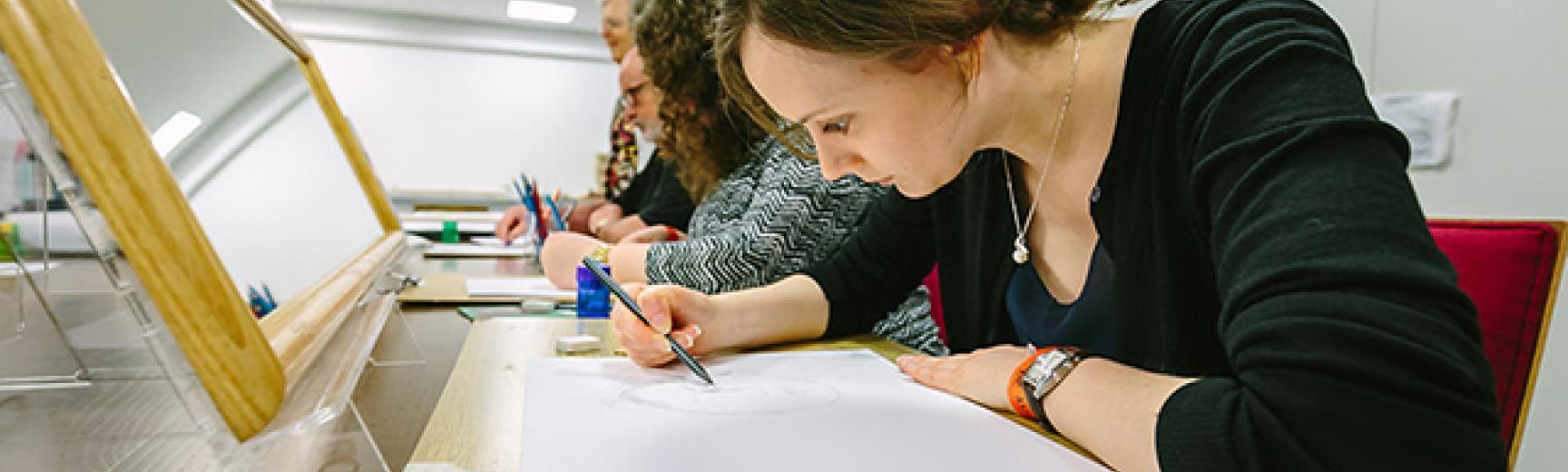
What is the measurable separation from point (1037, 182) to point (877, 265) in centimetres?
25

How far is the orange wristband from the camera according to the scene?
612mm

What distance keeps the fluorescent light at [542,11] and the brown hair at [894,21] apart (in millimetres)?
5431

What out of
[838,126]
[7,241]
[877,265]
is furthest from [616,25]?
[7,241]

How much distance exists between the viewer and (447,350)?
0.92m

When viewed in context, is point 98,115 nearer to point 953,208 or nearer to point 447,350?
point 447,350

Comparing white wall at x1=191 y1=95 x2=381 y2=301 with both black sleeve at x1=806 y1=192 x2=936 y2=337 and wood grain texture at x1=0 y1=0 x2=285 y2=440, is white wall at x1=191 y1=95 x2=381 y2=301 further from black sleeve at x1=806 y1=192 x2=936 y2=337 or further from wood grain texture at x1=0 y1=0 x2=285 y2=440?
black sleeve at x1=806 y1=192 x2=936 y2=337

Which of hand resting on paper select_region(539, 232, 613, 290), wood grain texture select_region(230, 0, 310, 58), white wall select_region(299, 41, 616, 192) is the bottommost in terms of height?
white wall select_region(299, 41, 616, 192)

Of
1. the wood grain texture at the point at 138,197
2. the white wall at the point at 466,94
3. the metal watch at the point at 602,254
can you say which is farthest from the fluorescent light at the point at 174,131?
the white wall at the point at 466,94

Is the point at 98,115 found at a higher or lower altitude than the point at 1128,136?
higher

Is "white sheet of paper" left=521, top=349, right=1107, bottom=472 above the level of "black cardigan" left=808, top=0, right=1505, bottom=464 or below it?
below

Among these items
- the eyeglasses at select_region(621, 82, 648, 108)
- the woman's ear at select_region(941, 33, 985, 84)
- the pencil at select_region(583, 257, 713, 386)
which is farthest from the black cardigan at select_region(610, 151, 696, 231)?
the woman's ear at select_region(941, 33, 985, 84)

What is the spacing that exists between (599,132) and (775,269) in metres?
5.66

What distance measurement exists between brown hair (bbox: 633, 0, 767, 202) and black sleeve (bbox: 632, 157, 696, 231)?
21.3 inches

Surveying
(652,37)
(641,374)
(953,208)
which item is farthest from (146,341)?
Answer: (652,37)
